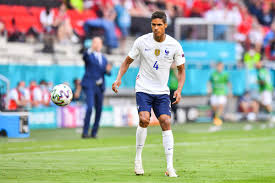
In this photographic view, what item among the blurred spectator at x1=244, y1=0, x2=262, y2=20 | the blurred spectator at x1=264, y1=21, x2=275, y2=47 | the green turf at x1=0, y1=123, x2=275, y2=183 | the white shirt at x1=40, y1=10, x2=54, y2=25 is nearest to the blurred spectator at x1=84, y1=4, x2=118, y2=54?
the white shirt at x1=40, y1=10, x2=54, y2=25

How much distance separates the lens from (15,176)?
27.9 ft

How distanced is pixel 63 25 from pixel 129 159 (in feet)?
42.7

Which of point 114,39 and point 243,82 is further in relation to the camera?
point 243,82

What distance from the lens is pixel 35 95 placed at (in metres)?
21.1

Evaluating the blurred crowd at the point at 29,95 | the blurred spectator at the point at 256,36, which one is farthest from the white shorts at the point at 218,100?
the blurred spectator at the point at 256,36

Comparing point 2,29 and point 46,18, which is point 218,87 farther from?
point 2,29

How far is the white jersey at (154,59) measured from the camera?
910 centimetres

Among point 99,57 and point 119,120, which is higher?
point 99,57

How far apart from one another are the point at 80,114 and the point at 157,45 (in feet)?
42.7

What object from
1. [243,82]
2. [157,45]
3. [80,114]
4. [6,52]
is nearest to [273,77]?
[243,82]

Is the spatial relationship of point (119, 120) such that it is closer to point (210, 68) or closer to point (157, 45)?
point (210, 68)

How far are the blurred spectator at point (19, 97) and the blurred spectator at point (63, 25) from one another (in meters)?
3.33

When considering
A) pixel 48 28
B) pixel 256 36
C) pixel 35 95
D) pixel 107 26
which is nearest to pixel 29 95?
pixel 35 95

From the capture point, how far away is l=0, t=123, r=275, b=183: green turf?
8.54 meters
